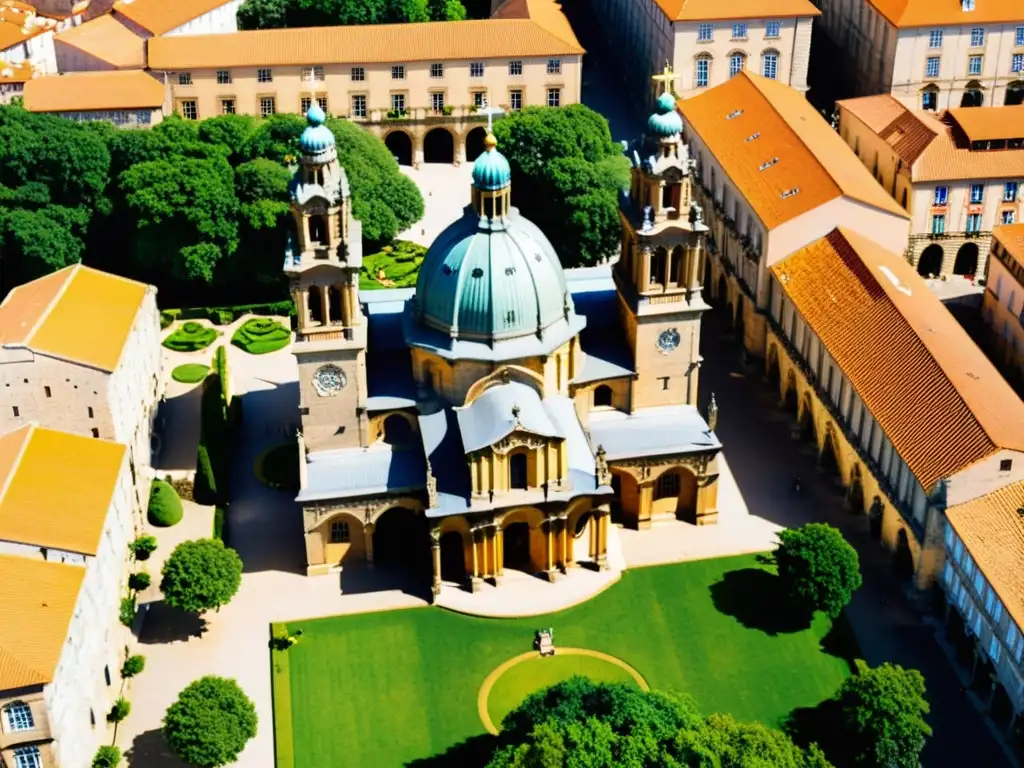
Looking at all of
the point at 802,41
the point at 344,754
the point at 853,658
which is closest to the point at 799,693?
the point at 853,658

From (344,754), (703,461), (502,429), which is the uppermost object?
(502,429)

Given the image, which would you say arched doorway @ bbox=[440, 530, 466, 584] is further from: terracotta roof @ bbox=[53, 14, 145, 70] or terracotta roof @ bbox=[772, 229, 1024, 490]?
terracotta roof @ bbox=[53, 14, 145, 70]

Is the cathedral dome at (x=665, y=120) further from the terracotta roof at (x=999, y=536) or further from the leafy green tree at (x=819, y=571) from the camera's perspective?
the terracotta roof at (x=999, y=536)

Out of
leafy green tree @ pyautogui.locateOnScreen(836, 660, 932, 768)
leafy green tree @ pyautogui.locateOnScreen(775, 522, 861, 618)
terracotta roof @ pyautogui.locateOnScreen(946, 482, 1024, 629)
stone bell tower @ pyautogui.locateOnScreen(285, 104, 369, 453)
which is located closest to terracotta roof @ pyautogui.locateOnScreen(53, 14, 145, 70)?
stone bell tower @ pyautogui.locateOnScreen(285, 104, 369, 453)

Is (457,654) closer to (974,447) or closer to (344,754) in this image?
(344,754)

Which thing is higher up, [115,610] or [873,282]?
[873,282]
